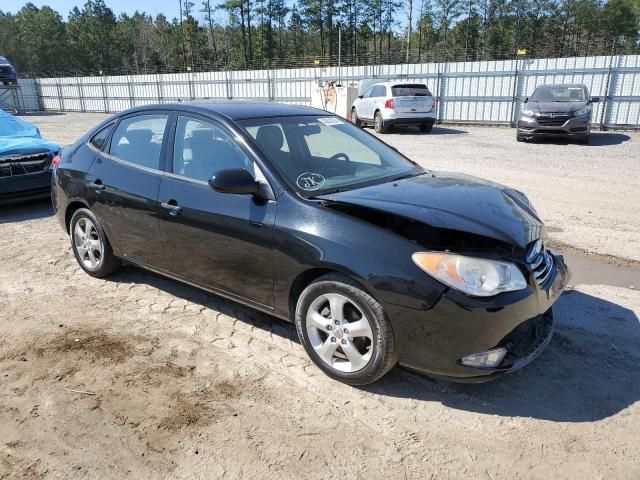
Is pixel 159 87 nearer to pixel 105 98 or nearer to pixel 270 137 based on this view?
pixel 105 98

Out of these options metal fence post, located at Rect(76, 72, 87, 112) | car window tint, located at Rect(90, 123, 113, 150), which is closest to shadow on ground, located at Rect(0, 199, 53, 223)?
car window tint, located at Rect(90, 123, 113, 150)

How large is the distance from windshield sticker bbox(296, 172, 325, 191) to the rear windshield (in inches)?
593

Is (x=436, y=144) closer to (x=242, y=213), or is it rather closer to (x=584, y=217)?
(x=584, y=217)

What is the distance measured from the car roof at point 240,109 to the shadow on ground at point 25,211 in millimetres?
4172

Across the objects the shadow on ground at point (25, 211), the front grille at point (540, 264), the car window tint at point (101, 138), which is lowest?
the shadow on ground at point (25, 211)

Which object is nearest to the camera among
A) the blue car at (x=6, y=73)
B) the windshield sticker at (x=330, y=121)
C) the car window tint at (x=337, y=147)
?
the car window tint at (x=337, y=147)

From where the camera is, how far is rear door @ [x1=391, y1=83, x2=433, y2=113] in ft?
58.1

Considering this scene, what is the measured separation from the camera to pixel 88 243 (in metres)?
4.94

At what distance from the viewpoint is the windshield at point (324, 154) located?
11.5 ft

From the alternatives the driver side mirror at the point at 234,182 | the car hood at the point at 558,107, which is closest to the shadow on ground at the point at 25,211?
the driver side mirror at the point at 234,182

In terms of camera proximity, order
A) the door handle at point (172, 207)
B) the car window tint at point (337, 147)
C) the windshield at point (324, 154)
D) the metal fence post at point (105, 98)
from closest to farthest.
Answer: the windshield at point (324, 154) < the door handle at point (172, 207) < the car window tint at point (337, 147) < the metal fence post at point (105, 98)

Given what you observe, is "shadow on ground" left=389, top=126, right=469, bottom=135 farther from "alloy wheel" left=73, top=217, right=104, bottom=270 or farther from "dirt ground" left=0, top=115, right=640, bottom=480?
"alloy wheel" left=73, top=217, right=104, bottom=270

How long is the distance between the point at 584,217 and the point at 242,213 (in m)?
5.28

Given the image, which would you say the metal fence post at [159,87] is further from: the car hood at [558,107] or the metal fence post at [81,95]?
the car hood at [558,107]
